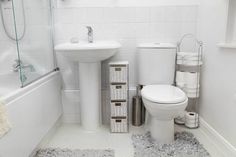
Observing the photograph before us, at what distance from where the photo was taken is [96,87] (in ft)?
6.52

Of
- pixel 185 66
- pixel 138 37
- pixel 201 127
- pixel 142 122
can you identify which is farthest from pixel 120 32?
pixel 201 127

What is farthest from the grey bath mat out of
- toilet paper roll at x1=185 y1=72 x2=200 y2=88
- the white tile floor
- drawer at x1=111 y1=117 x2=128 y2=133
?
toilet paper roll at x1=185 y1=72 x2=200 y2=88

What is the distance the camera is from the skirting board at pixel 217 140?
151 cm

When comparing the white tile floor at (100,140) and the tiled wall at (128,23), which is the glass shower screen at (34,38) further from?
the white tile floor at (100,140)

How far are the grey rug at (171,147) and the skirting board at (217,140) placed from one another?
122 mm

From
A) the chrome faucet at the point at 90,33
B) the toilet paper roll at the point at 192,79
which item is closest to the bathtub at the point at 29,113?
the chrome faucet at the point at 90,33

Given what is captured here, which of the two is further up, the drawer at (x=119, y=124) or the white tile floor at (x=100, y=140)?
the drawer at (x=119, y=124)

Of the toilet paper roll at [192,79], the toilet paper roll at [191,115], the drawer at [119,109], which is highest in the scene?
the toilet paper roll at [192,79]

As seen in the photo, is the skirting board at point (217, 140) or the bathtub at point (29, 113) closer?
the bathtub at point (29, 113)

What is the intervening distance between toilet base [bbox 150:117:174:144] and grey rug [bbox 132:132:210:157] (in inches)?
1.7

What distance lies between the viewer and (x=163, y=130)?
1.75 m

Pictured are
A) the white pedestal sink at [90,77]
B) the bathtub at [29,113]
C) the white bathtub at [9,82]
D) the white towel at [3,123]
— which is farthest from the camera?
the white pedestal sink at [90,77]

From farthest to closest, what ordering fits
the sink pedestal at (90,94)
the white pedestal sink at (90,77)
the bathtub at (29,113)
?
the sink pedestal at (90,94) → the white pedestal sink at (90,77) → the bathtub at (29,113)

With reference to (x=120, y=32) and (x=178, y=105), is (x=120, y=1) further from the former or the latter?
(x=178, y=105)
